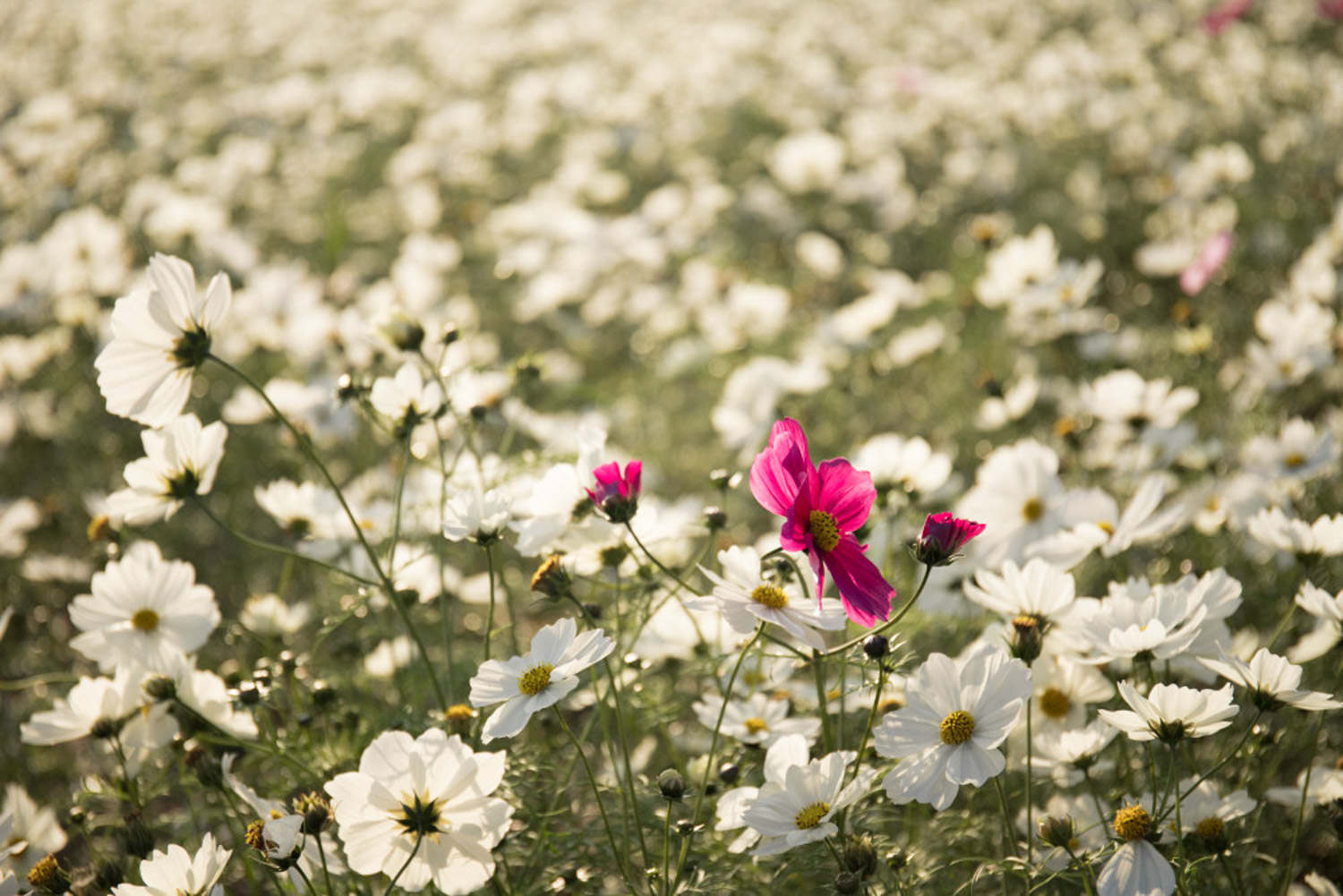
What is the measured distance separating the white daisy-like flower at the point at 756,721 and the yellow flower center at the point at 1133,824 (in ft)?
1.02

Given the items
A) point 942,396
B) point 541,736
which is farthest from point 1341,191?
point 541,736

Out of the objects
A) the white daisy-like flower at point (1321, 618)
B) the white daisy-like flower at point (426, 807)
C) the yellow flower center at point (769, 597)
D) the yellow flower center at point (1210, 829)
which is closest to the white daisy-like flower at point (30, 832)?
the white daisy-like flower at point (426, 807)

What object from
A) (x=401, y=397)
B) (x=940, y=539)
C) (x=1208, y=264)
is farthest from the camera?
(x=1208, y=264)

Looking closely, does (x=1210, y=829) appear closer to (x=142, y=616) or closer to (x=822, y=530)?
(x=822, y=530)

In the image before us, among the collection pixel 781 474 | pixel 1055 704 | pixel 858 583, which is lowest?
pixel 1055 704

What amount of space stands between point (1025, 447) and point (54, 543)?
190cm

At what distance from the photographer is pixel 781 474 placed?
86 centimetres

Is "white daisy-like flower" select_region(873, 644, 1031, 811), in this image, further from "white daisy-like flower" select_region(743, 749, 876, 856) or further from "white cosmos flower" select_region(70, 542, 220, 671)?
"white cosmos flower" select_region(70, 542, 220, 671)

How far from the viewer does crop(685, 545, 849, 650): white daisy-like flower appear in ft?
2.69

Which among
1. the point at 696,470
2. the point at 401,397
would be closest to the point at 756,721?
the point at 401,397

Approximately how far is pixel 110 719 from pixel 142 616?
4.6 inches

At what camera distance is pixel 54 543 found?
212cm

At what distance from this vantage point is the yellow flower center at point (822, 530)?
2.82 feet

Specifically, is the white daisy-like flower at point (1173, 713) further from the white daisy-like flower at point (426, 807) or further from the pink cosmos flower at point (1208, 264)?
the pink cosmos flower at point (1208, 264)
